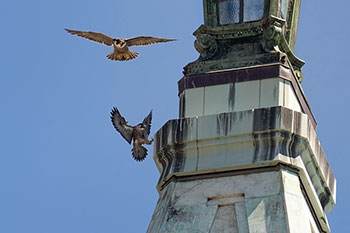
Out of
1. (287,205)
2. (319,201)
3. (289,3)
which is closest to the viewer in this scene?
(287,205)

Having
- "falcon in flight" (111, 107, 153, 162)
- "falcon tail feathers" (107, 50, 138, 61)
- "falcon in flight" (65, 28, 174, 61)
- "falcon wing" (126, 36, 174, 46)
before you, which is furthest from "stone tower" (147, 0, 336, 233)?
"falcon tail feathers" (107, 50, 138, 61)

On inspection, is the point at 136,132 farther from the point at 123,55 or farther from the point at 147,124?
the point at 123,55

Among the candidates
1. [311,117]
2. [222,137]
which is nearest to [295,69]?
[311,117]

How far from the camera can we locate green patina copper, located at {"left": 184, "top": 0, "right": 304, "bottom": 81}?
31.9m

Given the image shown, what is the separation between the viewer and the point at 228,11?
3297cm

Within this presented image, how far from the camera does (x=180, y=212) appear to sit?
1168 inches

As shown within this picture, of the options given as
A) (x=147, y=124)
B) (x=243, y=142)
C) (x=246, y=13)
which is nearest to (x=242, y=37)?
(x=246, y=13)

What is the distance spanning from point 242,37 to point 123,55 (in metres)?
3.61

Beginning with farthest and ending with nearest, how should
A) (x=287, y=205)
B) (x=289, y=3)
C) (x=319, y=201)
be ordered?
(x=289, y=3), (x=319, y=201), (x=287, y=205)

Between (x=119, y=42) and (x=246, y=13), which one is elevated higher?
(x=119, y=42)

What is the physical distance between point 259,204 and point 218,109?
9.36 ft

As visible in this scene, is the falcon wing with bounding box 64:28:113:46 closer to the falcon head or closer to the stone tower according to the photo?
the falcon head

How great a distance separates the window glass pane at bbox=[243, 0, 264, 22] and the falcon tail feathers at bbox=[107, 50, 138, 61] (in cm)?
333

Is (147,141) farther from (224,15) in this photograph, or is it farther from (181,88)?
(224,15)
